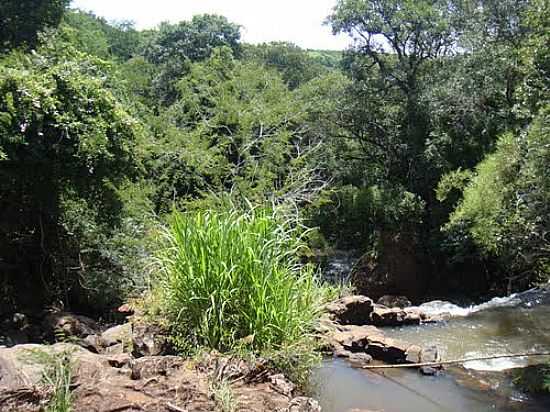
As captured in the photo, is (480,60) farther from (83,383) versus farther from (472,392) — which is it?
(83,383)

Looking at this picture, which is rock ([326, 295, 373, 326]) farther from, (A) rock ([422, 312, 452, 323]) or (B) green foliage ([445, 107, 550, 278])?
(B) green foliage ([445, 107, 550, 278])

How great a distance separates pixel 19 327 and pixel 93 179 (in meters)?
2.51

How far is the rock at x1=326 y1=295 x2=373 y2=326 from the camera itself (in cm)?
948

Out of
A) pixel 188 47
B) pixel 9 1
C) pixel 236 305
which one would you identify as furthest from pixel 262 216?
pixel 188 47

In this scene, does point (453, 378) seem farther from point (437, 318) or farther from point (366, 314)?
point (437, 318)

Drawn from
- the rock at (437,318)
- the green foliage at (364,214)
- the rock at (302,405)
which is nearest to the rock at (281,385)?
the rock at (302,405)

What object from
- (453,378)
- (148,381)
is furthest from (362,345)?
(148,381)

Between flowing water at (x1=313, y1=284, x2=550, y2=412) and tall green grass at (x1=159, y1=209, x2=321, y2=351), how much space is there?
1339 mm

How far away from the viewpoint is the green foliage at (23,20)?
13375 mm

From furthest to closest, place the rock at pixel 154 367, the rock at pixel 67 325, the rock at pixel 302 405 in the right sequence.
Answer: the rock at pixel 67 325 < the rock at pixel 154 367 < the rock at pixel 302 405

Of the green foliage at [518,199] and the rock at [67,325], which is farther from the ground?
the green foliage at [518,199]

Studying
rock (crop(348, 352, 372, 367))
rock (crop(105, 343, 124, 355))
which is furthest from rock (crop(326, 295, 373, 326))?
rock (crop(105, 343, 124, 355))

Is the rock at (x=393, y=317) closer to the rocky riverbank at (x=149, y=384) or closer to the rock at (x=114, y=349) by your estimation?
the rock at (x=114, y=349)

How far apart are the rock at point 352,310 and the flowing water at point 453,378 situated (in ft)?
1.70
